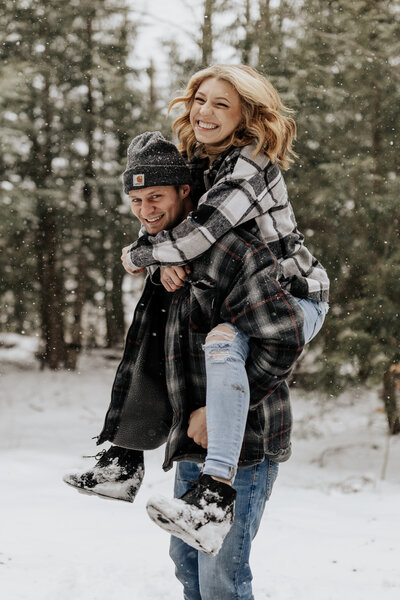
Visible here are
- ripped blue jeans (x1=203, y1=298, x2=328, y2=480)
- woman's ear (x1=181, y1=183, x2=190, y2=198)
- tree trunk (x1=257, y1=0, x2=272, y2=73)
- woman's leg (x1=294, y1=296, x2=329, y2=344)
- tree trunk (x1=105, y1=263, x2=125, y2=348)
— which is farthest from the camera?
tree trunk (x1=105, y1=263, x2=125, y2=348)

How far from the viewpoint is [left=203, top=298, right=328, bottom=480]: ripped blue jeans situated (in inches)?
69.0

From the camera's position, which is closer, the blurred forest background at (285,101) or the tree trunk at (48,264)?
the blurred forest background at (285,101)

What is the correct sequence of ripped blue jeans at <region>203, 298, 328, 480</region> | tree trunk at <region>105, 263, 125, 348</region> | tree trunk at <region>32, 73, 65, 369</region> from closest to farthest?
ripped blue jeans at <region>203, 298, 328, 480</region>
tree trunk at <region>32, 73, 65, 369</region>
tree trunk at <region>105, 263, 125, 348</region>

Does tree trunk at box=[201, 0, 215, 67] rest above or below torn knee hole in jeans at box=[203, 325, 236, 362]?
above

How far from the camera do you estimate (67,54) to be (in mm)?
9609

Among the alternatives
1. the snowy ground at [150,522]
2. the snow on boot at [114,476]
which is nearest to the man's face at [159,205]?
the snow on boot at [114,476]

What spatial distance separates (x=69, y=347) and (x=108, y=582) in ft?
26.3

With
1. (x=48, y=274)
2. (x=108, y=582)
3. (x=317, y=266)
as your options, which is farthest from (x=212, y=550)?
(x=48, y=274)

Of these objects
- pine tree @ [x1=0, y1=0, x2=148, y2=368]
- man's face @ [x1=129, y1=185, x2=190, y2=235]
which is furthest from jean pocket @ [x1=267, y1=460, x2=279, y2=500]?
pine tree @ [x1=0, y1=0, x2=148, y2=368]

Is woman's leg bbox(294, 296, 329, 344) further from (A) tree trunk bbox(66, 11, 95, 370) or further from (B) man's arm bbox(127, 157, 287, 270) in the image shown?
(A) tree trunk bbox(66, 11, 95, 370)

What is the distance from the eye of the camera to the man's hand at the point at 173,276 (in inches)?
76.1

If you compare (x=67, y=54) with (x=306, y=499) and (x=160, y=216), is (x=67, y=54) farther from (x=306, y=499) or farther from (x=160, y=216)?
(x=160, y=216)

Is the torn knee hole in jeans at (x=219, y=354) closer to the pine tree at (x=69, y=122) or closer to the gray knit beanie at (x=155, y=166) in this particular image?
the gray knit beanie at (x=155, y=166)

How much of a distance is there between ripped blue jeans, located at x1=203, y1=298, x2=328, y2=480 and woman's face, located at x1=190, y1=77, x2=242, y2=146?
62cm
